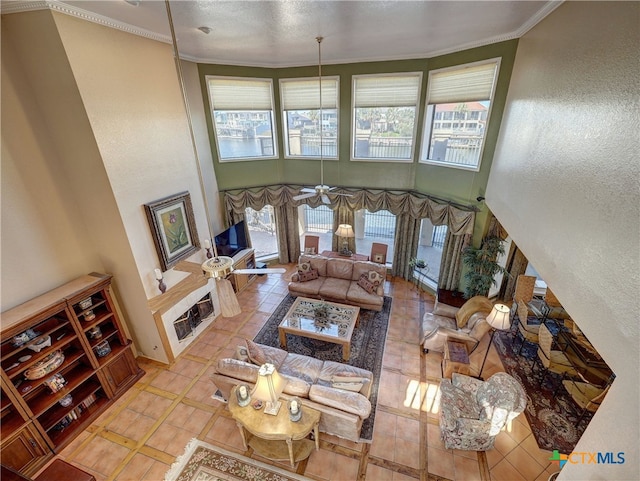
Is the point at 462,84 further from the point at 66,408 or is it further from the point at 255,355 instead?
the point at 66,408

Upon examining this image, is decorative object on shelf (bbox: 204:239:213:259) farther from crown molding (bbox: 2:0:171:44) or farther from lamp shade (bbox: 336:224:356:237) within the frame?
crown molding (bbox: 2:0:171:44)

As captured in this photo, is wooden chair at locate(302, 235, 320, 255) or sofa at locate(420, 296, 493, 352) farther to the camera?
wooden chair at locate(302, 235, 320, 255)

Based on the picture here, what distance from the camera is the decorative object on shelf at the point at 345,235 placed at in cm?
735

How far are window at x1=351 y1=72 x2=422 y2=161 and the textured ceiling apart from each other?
793mm

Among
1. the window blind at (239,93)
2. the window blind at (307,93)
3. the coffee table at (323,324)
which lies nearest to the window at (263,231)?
the window blind at (239,93)

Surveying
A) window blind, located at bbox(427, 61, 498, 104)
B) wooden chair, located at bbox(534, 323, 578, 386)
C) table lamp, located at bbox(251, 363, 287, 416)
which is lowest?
wooden chair, located at bbox(534, 323, 578, 386)

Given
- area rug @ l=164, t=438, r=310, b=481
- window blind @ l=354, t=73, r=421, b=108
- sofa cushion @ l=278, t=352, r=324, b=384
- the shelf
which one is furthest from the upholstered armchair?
window blind @ l=354, t=73, r=421, b=108

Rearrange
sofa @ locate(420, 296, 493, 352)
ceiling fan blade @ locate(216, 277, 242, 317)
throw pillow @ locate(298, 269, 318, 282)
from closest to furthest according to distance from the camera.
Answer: ceiling fan blade @ locate(216, 277, 242, 317)
sofa @ locate(420, 296, 493, 352)
throw pillow @ locate(298, 269, 318, 282)

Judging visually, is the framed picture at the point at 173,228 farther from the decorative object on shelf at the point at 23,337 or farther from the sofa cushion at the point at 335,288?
the sofa cushion at the point at 335,288

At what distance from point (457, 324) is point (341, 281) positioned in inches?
112

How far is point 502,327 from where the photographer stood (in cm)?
475

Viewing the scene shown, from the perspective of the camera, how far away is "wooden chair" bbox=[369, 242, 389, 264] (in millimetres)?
8164

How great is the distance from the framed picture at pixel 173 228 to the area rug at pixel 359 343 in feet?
7.99

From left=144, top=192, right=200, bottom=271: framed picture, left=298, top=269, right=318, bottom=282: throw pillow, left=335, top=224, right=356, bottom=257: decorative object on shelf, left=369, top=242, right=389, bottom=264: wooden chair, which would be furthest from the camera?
left=369, top=242, right=389, bottom=264: wooden chair
